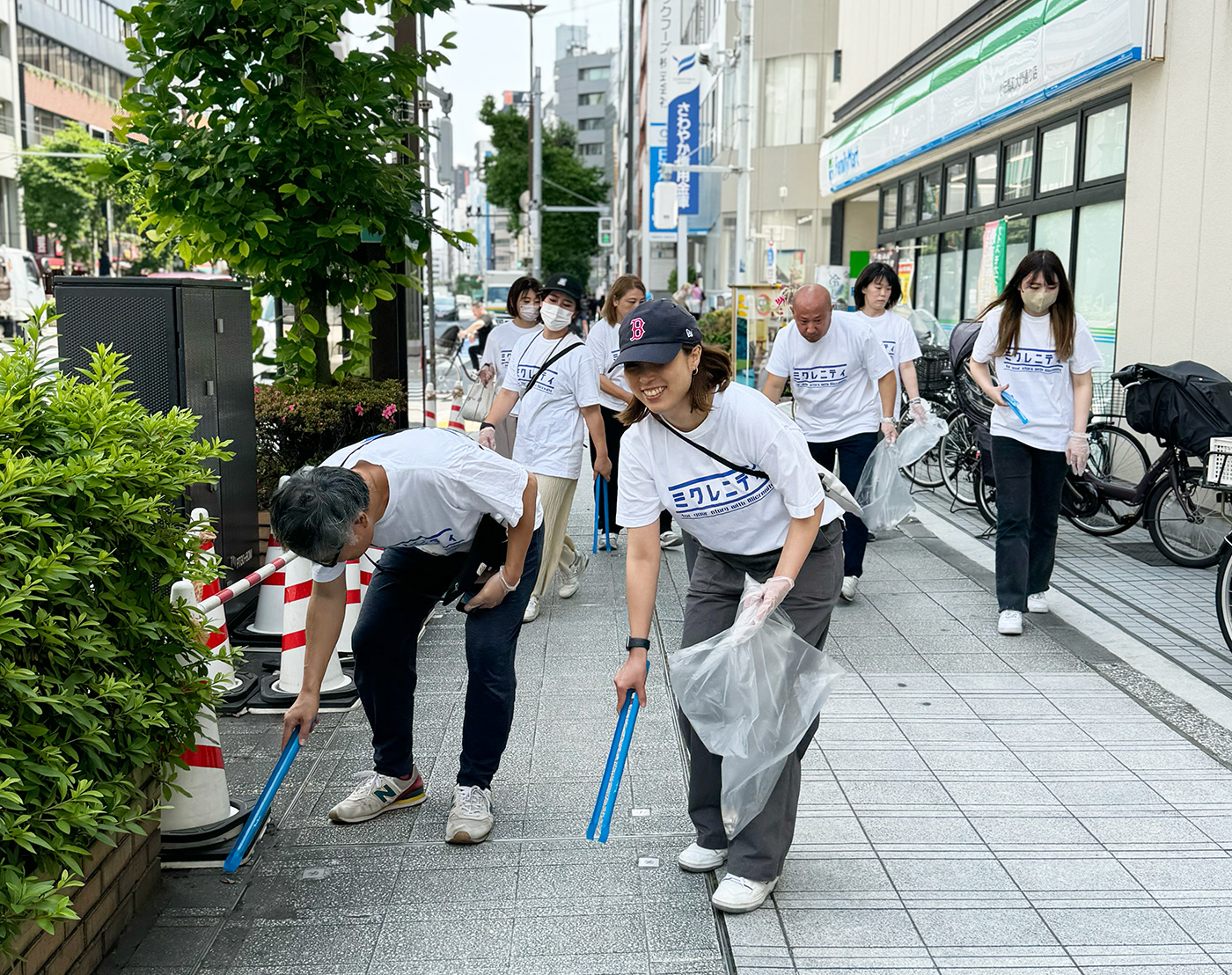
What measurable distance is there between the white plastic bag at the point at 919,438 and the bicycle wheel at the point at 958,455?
2.06m

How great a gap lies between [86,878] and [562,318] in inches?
177

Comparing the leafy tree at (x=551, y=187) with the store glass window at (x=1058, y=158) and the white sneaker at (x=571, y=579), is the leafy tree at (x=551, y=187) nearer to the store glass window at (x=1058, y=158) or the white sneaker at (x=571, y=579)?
the store glass window at (x=1058, y=158)

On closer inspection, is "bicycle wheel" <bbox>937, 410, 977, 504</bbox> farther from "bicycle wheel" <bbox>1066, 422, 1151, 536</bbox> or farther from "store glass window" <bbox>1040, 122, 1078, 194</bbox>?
"store glass window" <bbox>1040, 122, 1078, 194</bbox>

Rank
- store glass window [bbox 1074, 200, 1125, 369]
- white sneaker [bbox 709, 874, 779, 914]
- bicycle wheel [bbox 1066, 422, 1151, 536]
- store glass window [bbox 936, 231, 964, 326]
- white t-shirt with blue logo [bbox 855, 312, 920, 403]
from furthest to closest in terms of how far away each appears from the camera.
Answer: store glass window [bbox 936, 231, 964, 326], store glass window [bbox 1074, 200, 1125, 369], bicycle wheel [bbox 1066, 422, 1151, 536], white t-shirt with blue logo [bbox 855, 312, 920, 403], white sneaker [bbox 709, 874, 779, 914]

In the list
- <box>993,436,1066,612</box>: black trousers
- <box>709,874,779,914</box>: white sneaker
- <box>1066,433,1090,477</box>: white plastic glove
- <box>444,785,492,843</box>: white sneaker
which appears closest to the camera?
<box>709,874,779,914</box>: white sneaker

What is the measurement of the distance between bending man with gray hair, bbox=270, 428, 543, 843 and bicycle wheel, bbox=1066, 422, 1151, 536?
18.9 ft

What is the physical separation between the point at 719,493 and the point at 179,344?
3507 millimetres

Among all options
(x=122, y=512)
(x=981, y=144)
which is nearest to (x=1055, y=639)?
(x=122, y=512)

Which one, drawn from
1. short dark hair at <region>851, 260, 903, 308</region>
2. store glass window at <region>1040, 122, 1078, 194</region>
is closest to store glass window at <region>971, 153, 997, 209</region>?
store glass window at <region>1040, 122, 1078, 194</region>

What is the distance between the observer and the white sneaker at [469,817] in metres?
3.88

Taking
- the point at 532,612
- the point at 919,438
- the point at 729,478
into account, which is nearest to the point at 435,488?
the point at 729,478

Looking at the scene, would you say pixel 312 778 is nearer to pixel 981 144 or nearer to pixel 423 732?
pixel 423 732

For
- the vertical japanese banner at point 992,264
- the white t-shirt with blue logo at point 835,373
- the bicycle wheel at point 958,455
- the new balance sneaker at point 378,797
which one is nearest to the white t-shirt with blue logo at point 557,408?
the white t-shirt with blue logo at point 835,373

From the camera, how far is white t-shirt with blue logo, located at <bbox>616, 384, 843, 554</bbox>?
10.7 feet
